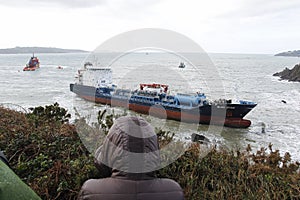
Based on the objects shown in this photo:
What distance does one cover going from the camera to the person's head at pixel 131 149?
179 cm

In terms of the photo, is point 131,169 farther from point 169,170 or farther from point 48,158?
point 48,158

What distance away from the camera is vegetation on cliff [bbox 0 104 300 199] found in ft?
9.69

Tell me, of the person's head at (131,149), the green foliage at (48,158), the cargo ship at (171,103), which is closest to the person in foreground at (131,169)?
the person's head at (131,149)

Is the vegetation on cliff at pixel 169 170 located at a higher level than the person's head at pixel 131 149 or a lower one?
lower

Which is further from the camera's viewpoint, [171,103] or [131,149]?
[171,103]

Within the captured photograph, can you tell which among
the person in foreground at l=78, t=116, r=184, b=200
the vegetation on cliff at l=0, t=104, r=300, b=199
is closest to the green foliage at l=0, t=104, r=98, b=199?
the vegetation on cliff at l=0, t=104, r=300, b=199

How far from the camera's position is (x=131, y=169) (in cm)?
182

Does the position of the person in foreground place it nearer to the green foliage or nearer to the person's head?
the person's head

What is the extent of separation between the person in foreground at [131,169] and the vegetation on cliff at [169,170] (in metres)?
1.15

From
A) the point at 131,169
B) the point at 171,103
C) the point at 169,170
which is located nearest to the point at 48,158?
the point at 169,170

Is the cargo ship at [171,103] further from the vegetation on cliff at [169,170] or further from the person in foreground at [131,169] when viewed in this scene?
the person in foreground at [131,169]

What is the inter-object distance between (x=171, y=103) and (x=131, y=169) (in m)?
20.1

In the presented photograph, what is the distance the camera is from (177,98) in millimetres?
21484

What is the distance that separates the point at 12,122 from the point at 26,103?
67.5 ft
